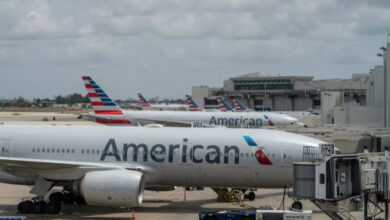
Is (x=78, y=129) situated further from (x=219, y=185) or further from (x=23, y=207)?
(x=219, y=185)

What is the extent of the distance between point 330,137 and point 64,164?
16.6m

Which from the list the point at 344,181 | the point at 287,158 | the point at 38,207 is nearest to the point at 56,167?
the point at 38,207

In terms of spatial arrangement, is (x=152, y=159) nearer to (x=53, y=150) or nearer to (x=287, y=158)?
(x=53, y=150)

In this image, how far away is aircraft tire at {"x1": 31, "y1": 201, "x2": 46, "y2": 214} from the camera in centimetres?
2591

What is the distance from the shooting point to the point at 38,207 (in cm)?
2594

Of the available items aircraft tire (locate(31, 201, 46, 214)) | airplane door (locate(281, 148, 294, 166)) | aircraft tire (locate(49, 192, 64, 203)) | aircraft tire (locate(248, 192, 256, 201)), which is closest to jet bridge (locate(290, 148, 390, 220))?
airplane door (locate(281, 148, 294, 166))

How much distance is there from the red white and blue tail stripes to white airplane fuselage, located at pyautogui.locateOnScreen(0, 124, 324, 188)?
97.8 feet

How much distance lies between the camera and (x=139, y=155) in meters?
26.4

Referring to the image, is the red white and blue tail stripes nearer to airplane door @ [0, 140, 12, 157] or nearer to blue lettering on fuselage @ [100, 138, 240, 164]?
airplane door @ [0, 140, 12, 157]

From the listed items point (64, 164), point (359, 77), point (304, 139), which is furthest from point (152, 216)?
point (359, 77)

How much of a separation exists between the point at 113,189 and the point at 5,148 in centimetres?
612

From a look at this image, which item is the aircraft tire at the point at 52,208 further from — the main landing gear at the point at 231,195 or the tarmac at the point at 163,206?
the main landing gear at the point at 231,195

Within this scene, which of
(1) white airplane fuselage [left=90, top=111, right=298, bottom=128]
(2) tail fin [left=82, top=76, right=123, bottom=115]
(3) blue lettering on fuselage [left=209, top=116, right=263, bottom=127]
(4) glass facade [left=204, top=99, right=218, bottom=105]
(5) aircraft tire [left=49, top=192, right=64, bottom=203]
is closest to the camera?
(5) aircraft tire [left=49, top=192, right=64, bottom=203]

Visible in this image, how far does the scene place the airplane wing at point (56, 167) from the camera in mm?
25500
